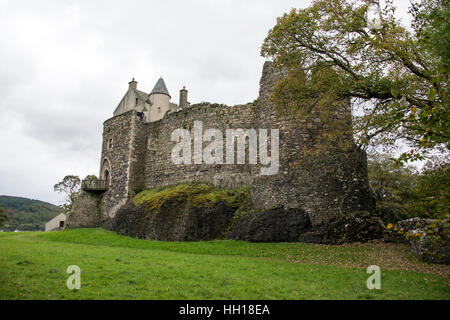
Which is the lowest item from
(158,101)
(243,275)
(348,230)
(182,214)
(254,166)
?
(243,275)

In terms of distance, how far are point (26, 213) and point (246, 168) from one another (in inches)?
3439

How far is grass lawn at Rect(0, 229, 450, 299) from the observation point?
686 centimetres

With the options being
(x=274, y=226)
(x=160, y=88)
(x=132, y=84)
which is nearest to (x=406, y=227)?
(x=274, y=226)

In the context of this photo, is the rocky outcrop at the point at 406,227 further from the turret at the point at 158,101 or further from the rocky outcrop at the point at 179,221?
the turret at the point at 158,101

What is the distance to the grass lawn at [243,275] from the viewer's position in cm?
686

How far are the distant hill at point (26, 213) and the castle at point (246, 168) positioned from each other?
194ft

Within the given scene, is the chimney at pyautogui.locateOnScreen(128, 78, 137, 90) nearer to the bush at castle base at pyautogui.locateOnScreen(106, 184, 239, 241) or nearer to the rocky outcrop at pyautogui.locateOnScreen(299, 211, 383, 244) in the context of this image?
the bush at castle base at pyautogui.locateOnScreen(106, 184, 239, 241)

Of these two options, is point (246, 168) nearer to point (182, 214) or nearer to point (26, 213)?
point (182, 214)

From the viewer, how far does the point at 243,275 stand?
8.62 meters

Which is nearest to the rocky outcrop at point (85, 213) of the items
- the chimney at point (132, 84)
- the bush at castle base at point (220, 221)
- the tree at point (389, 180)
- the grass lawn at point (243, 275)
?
the bush at castle base at point (220, 221)

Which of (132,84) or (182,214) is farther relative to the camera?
(132,84)

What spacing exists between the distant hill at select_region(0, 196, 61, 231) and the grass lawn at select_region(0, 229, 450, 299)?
7369 centimetres

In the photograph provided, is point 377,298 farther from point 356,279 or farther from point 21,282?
point 21,282

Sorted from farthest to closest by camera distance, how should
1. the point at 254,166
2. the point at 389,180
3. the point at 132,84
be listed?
the point at 132,84
the point at 389,180
the point at 254,166
